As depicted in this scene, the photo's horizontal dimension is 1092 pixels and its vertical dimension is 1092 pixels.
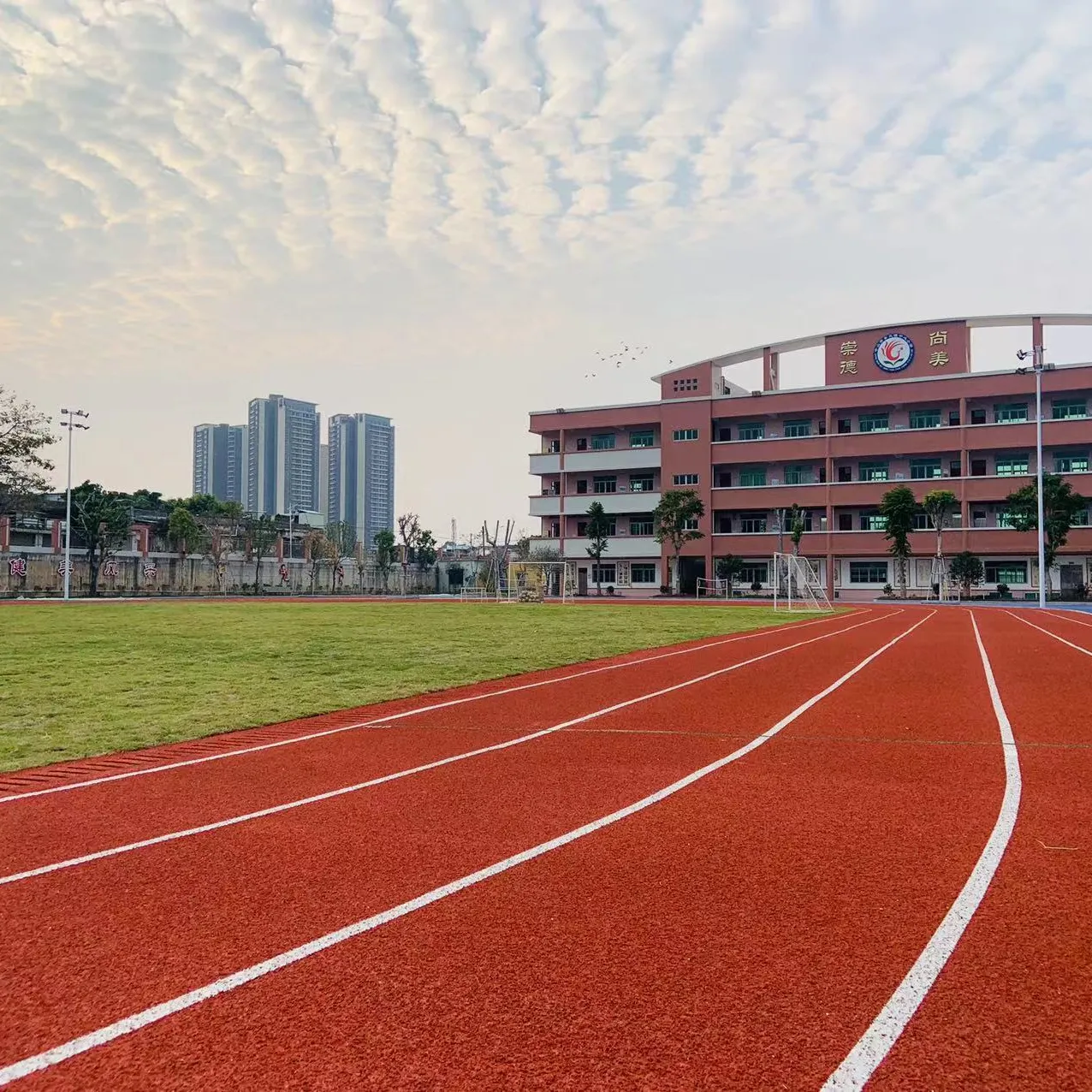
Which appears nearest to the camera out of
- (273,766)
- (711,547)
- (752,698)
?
(273,766)

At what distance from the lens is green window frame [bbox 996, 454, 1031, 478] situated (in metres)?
56.0

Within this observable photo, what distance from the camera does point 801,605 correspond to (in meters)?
44.0

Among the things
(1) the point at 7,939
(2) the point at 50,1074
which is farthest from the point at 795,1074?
(1) the point at 7,939

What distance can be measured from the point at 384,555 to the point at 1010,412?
1917 inches

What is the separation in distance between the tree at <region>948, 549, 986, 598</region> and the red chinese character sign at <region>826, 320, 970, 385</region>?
39.2ft

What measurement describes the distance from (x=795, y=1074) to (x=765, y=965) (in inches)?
30.0

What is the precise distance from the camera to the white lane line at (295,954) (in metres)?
2.97

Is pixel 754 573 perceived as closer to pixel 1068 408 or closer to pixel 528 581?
pixel 1068 408

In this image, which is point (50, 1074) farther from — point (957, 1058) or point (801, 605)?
point (801, 605)

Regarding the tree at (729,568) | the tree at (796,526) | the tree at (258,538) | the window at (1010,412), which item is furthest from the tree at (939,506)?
the tree at (258,538)

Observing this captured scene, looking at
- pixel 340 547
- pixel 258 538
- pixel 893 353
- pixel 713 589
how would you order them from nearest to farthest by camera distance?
pixel 893 353
pixel 713 589
pixel 258 538
pixel 340 547

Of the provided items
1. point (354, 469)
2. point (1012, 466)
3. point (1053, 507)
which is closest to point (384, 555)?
point (1012, 466)

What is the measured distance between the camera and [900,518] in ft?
175

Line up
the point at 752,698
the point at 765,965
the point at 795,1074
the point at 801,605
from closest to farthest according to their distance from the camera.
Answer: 1. the point at 795,1074
2. the point at 765,965
3. the point at 752,698
4. the point at 801,605
